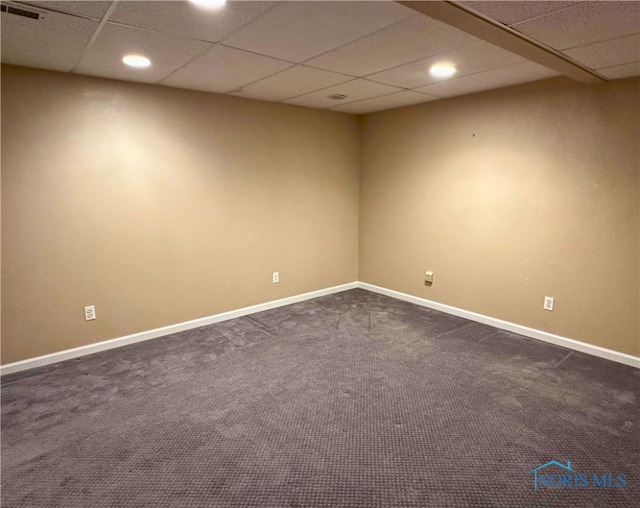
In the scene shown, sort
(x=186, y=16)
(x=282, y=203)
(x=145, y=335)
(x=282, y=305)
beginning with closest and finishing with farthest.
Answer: (x=186, y=16) → (x=145, y=335) → (x=282, y=203) → (x=282, y=305)

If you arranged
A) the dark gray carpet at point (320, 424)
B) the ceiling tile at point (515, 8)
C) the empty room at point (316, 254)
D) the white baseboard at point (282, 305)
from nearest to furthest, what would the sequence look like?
the ceiling tile at point (515, 8), the dark gray carpet at point (320, 424), the empty room at point (316, 254), the white baseboard at point (282, 305)

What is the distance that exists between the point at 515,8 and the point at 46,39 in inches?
99.2

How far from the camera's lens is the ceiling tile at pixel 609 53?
7.23 ft

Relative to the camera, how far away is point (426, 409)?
2.49m

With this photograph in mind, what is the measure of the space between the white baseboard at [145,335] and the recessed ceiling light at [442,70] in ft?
9.19

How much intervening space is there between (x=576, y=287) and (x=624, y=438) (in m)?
1.43

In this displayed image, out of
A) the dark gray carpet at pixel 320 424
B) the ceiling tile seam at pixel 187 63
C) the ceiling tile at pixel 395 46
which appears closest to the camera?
the dark gray carpet at pixel 320 424

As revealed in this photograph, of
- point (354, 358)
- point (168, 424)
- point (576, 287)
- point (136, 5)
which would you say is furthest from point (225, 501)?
point (576, 287)

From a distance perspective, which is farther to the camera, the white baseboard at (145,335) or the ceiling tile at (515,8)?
the white baseboard at (145,335)

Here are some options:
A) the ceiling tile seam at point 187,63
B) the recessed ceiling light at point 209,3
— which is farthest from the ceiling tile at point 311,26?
the recessed ceiling light at point 209,3

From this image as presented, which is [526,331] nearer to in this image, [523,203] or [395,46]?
[523,203]

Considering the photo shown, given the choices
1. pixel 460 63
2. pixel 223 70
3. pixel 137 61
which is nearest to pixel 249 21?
pixel 223 70

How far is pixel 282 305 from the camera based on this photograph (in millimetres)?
4578

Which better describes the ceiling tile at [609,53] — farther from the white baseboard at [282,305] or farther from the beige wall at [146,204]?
the beige wall at [146,204]
